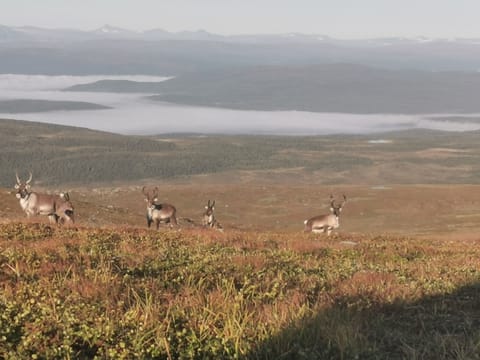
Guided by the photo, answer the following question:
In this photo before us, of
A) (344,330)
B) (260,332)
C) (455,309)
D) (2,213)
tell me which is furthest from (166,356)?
(2,213)

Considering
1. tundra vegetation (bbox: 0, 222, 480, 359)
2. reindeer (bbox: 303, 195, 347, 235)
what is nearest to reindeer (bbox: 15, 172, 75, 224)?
reindeer (bbox: 303, 195, 347, 235)

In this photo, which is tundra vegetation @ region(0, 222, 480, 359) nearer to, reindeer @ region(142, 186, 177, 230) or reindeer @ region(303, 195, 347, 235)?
reindeer @ region(142, 186, 177, 230)

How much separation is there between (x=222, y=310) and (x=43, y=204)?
24869mm

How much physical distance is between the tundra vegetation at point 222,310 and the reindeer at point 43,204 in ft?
60.7

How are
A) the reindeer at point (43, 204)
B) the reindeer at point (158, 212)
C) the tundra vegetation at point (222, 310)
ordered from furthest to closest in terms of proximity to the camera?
the reindeer at point (158, 212), the reindeer at point (43, 204), the tundra vegetation at point (222, 310)

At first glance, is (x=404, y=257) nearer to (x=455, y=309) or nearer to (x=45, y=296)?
(x=455, y=309)

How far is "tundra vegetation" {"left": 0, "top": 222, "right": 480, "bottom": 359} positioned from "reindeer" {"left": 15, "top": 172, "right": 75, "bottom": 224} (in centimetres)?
1849

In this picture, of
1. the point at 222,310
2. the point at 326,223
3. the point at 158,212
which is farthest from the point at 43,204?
the point at 222,310

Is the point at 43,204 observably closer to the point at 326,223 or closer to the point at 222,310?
the point at 326,223

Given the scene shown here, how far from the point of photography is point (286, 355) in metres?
6.34

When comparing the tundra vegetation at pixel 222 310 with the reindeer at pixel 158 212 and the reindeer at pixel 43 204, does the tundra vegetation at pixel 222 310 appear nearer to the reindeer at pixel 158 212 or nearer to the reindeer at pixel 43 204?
the reindeer at pixel 43 204

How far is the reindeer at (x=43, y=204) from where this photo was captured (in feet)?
99.6

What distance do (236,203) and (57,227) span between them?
4003 inches

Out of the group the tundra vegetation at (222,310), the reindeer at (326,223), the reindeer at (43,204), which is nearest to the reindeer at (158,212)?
the reindeer at (43,204)
